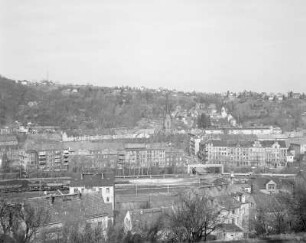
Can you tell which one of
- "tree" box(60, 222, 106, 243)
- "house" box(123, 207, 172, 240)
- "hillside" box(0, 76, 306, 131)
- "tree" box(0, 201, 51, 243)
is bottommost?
"house" box(123, 207, 172, 240)

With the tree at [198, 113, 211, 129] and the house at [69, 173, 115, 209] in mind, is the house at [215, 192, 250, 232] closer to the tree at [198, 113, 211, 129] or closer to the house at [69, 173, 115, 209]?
the house at [69, 173, 115, 209]

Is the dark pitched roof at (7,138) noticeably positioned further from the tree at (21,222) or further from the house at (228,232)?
the tree at (21,222)

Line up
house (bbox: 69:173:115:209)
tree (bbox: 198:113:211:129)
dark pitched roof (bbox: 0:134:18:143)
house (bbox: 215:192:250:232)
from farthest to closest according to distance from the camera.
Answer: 1. tree (bbox: 198:113:211:129)
2. dark pitched roof (bbox: 0:134:18:143)
3. house (bbox: 69:173:115:209)
4. house (bbox: 215:192:250:232)

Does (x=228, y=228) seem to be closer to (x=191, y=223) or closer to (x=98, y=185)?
(x=191, y=223)

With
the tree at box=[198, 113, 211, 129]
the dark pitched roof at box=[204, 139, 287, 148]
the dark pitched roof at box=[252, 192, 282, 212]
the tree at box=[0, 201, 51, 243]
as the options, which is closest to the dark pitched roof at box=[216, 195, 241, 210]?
the dark pitched roof at box=[252, 192, 282, 212]

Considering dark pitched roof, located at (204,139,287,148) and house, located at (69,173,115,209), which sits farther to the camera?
dark pitched roof, located at (204,139,287,148)
